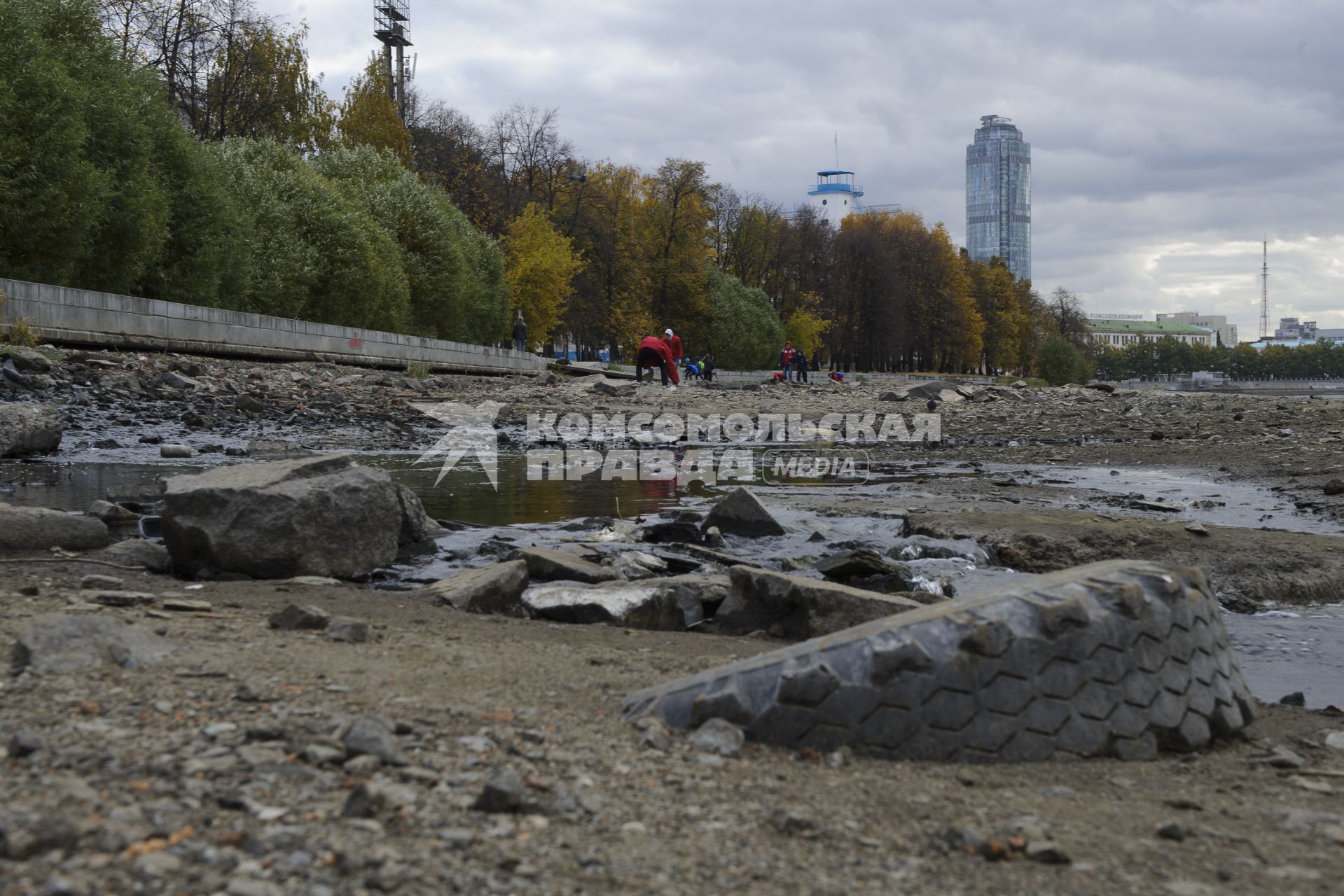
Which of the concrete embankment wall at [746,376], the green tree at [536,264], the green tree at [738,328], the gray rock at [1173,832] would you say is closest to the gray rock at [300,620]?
the gray rock at [1173,832]

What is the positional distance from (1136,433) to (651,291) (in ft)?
136

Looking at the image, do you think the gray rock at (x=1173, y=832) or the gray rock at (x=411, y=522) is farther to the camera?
the gray rock at (x=411, y=522)

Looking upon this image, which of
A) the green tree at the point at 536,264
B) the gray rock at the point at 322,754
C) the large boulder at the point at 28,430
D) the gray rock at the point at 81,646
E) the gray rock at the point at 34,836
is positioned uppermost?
the green tree at the point at 536,264

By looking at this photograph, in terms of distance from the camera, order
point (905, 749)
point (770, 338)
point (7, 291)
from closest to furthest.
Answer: point (905, 749) < point (7, 291) < point (770, 338)

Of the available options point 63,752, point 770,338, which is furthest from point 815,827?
point 770,338

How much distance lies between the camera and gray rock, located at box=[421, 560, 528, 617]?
4824mm

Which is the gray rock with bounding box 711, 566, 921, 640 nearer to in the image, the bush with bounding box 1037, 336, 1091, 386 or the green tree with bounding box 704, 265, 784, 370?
the green tree with bounding box 704, 265, 784, 370

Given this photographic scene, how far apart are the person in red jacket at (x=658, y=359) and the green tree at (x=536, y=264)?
57.0 feet

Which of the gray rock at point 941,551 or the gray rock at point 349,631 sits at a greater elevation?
the gray rock at point 349,631

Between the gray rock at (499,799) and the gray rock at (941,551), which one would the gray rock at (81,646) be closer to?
the gray rock at (499,799)

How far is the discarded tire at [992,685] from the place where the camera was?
9.20ft

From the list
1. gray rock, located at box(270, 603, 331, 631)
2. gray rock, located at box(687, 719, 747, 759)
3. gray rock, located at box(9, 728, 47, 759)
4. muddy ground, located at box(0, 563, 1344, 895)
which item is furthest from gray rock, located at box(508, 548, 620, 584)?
gray rock, located at box(9, 728, 47, 759)

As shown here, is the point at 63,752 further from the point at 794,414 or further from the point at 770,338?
the point at 770,338

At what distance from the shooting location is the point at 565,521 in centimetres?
833
